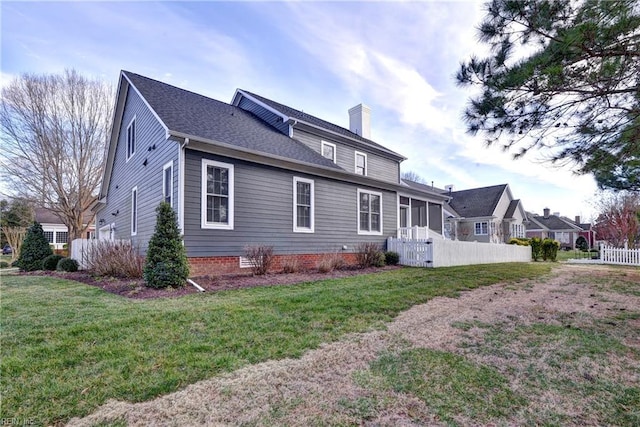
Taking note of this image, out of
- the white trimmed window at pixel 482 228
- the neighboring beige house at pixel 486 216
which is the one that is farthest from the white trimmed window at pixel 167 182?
the white trimmed window at pixel 482 228

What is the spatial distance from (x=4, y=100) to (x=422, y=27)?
2181 cm

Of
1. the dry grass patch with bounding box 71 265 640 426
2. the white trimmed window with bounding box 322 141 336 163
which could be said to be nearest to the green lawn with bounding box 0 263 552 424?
the dry grass patch with bounding box 71 265 640 426

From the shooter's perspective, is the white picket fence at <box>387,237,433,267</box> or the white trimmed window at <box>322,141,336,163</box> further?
the white trimmed window at <box>322,141,336,163</box>

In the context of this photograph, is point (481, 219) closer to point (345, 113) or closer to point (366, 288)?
point (345, 113)

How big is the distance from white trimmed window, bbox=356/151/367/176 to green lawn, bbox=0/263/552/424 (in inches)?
378

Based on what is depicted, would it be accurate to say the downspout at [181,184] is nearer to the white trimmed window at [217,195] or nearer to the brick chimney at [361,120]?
the white trimmed window at [217,195]

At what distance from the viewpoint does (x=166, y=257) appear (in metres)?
Answer: 7.04

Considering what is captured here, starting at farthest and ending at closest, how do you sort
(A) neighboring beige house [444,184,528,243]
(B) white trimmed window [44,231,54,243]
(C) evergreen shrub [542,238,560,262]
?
(B) white trimmed window [44,231,54,243] → (A) neighboring beige house [444,184,528,243] → (C) evergreen shrub [542,238,560,262]

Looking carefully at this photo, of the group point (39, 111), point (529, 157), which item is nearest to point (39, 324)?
point (529, 157)

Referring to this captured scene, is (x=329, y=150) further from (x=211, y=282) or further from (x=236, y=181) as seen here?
(x=211, y=282)

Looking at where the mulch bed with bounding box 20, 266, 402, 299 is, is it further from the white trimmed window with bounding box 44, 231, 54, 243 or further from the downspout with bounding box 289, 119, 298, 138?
the white trimmed window with bounding box 44, 231, 54, 243

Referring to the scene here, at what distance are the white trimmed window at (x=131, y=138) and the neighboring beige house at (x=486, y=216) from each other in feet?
79.0

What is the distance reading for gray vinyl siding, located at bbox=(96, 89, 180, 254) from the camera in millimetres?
9727

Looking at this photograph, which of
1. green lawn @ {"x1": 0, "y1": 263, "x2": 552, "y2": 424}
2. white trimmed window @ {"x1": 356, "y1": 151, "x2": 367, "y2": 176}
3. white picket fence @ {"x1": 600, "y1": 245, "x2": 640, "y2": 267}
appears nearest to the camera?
green lawn @ {"x1": 0, "y1": 263, "x2": 552, "y2": 424}
